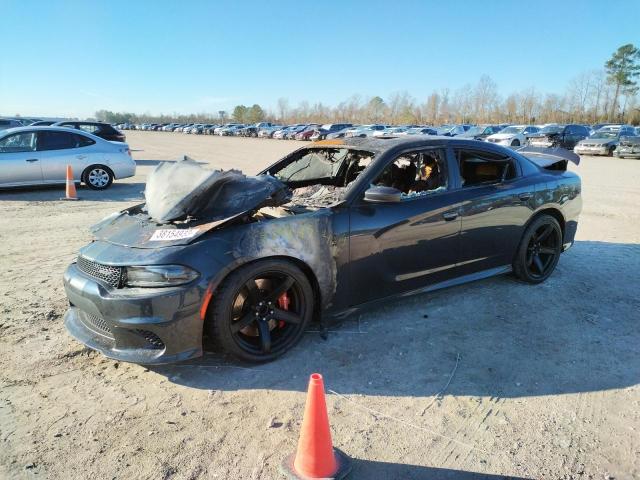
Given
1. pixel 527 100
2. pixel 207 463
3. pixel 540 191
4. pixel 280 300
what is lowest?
pixel 207 463

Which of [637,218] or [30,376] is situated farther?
[637,218]

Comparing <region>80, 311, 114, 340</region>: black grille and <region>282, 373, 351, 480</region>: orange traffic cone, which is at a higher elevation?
<region>80, 311, 114, 340</region>: black grille

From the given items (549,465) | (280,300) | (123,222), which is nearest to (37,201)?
(123,222)

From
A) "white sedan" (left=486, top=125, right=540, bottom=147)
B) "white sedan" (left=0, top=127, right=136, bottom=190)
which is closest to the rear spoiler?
"white sedan" (left=0, top=127, right=136, bottom=190)

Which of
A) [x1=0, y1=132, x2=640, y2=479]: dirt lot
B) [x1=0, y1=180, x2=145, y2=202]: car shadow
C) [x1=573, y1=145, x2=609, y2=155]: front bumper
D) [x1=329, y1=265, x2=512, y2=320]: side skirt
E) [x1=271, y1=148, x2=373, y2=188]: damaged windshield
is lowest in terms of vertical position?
[x1=0, y1=132, x2=640, y2=479]: dirt lot

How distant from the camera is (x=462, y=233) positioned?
4465 millimetres

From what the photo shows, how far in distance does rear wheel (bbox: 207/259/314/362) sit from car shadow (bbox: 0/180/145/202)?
792 centimetres

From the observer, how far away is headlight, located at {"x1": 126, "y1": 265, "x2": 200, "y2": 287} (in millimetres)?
3125

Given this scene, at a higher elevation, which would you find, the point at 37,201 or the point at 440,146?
the point at 440,146

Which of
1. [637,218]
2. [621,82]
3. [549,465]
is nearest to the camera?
[549,465]

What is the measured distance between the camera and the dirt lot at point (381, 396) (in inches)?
102

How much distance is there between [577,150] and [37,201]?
1012 inches

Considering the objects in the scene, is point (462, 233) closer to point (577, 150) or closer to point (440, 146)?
point (440, 146)

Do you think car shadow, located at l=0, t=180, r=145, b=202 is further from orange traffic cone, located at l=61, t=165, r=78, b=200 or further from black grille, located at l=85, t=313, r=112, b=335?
black grille, located at l=85, t=313, r=112, b=335
